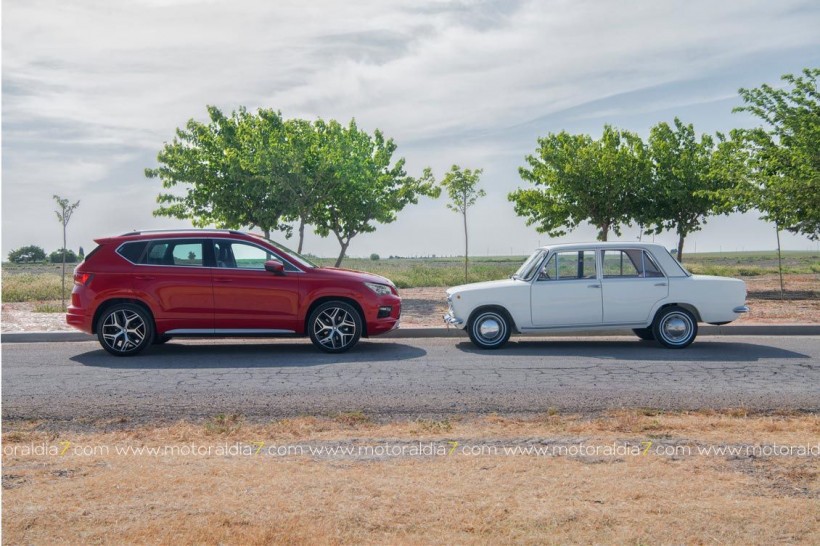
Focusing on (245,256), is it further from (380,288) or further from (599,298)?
(599,298)

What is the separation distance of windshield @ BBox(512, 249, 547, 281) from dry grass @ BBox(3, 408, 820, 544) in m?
6.21

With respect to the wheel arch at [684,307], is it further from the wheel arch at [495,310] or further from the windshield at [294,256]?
the windshield at [294,256]

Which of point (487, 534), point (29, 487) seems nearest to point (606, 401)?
point (487, 534)

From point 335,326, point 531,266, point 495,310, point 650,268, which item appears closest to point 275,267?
point 335,326

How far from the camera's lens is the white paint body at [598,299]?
504 inches

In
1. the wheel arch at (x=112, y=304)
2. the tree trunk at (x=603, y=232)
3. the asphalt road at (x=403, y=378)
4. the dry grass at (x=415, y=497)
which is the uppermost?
the tree trunk at (x=603, y=232)

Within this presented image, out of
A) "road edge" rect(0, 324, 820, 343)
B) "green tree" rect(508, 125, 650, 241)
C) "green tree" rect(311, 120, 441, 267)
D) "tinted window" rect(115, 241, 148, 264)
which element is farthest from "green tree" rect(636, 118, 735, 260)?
"tinted window" rect(115, 241, 148, 264)

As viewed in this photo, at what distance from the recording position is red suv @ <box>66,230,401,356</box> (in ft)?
40.4

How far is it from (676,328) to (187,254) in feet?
25.4

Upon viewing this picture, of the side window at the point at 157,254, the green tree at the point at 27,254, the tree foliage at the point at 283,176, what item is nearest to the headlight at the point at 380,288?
the side window at the point at 157,254

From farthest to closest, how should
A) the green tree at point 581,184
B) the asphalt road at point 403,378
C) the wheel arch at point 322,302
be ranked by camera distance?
the green tree at point 581,184 → the wheel arch at point 322,302 → the asphalt road at point 403,378

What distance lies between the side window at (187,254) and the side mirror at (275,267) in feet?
3.56

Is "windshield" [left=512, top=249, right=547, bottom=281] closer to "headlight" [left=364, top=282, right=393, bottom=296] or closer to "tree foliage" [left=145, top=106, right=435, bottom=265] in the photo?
"headlight" [left=364, top=282, right=393, bottom=296]

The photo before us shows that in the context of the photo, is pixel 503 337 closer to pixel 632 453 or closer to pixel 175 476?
pixel 632 453
